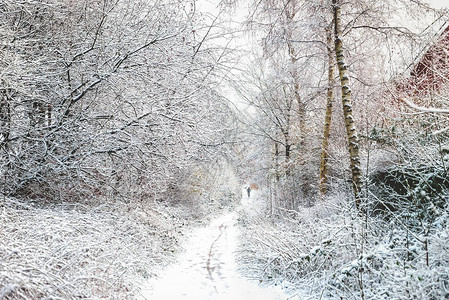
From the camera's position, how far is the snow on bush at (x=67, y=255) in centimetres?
310

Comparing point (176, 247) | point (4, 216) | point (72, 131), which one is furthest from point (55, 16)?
point (176, 247)

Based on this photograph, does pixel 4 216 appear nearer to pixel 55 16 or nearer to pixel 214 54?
pixel 55 16

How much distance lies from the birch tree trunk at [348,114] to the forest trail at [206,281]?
2.83 metres

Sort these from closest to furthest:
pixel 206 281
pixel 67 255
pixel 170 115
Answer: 1. pixel 67 255
2. pixel 170 115
3. pixel 206 281

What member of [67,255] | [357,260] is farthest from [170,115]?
[357,260]

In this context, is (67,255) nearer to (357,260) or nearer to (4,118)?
(4,118)

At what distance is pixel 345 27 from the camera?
6.76m

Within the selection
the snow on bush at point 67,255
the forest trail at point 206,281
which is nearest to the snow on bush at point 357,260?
the forest trail at point 206,281

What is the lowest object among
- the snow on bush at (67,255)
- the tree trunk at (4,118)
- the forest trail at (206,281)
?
the forest trail at (206,281)

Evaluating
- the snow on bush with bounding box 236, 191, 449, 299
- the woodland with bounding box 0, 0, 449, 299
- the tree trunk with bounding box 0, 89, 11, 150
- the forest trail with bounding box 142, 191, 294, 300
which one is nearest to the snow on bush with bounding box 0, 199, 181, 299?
the woodland with bounding box 0, 0, 449, 299

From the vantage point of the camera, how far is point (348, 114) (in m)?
6.29

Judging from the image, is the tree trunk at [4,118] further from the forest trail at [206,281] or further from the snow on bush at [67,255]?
the forest trail at [206,281]

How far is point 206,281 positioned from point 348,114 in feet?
15.9

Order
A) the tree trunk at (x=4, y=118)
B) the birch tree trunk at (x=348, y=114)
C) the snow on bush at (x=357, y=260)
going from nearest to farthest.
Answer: the snow on bush at (x=357, y=260)
the tree trunk at (x=4, y=118)
the birch tree trunk at (x=348, y=114)
